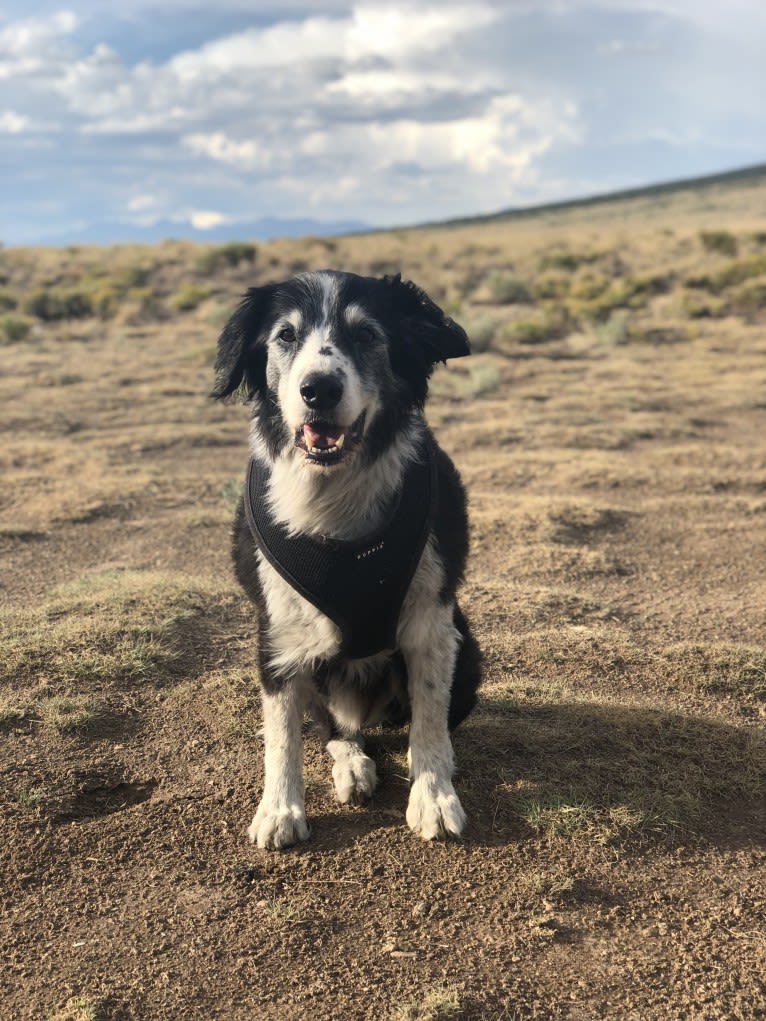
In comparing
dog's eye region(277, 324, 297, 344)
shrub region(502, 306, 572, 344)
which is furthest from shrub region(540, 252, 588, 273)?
dog's eye region(277, 324, 297, 344)

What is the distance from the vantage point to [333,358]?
141 inches

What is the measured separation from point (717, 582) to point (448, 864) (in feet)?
12.9

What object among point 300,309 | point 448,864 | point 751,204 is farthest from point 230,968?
point 751,204

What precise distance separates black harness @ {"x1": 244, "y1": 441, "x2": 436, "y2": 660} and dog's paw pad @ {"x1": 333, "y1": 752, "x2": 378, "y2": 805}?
0.55 metres

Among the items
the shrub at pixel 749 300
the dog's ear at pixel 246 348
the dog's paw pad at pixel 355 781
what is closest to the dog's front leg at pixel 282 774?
the dog's paw pad at pixel 355 781

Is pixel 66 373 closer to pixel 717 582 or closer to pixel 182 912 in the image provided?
pixel 717 582

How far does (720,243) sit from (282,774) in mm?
33061

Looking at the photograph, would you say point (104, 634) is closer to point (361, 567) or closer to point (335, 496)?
point (335, 496)

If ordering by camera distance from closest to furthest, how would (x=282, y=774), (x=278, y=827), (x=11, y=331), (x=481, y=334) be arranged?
(x=278, y=827) < (x=282, y=774) < (x=481, y=334) < (x=11, y=331)

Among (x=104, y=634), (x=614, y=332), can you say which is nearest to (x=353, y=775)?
(x=104, y=634)

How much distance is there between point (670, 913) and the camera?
133 inches

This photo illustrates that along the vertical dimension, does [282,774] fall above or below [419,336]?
below

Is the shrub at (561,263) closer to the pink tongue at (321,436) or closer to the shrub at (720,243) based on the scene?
the shrub at (720,243)

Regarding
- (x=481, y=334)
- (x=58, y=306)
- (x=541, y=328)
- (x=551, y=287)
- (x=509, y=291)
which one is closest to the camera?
(x=481, y=334)
